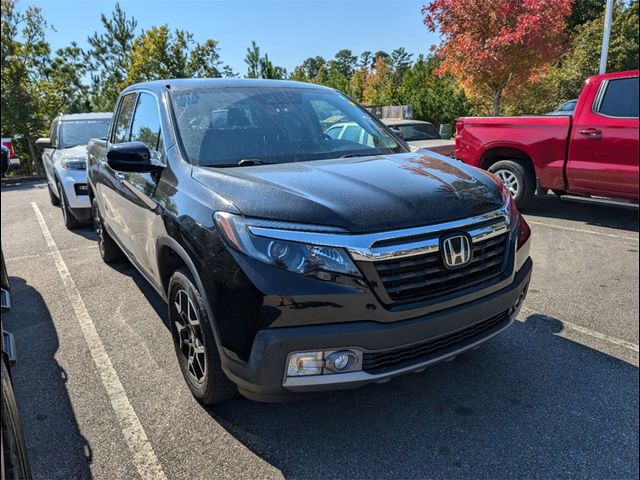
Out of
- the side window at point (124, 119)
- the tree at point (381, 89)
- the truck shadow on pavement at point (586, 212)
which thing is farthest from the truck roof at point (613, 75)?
the side window at point (124, 119)

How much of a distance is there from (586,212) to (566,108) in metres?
1.07

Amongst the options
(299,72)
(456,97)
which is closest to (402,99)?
(456,97)

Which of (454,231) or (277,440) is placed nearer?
(454,231)

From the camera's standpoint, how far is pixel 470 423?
2.36 metres

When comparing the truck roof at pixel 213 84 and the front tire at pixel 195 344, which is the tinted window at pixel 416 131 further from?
the front tire at pixel 195 344

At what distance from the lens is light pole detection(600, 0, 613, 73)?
4.87 feet

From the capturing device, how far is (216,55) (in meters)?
19.5

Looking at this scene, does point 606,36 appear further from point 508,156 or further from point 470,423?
point 508,156

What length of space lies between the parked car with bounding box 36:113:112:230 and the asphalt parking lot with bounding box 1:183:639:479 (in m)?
3.25

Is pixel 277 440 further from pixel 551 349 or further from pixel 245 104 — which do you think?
pixel 245 104

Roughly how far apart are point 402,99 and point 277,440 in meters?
2.44

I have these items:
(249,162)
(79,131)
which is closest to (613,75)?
(249,162)

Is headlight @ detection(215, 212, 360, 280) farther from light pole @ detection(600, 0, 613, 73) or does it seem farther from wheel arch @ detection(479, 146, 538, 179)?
wheel arch @ detection(479, 146, 538, 179)

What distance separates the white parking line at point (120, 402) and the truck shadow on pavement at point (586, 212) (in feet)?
7.01
